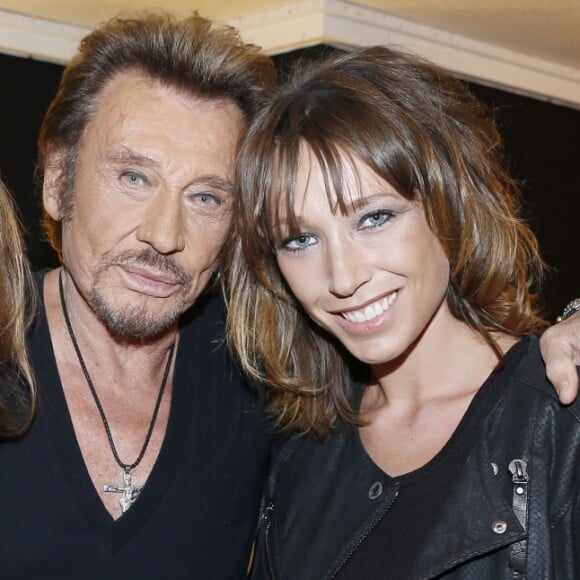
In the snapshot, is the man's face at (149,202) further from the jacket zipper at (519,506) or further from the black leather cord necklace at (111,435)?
the jacket zipper at (519,506)

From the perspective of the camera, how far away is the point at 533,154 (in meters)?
7.50

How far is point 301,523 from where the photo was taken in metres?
2.31

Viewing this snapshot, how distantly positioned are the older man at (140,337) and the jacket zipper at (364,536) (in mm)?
425

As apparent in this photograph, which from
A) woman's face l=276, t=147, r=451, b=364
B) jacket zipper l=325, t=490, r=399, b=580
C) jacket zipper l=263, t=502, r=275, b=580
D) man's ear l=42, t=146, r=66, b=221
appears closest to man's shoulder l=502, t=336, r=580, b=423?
woman's face l=276, t=147, r=451, b=364

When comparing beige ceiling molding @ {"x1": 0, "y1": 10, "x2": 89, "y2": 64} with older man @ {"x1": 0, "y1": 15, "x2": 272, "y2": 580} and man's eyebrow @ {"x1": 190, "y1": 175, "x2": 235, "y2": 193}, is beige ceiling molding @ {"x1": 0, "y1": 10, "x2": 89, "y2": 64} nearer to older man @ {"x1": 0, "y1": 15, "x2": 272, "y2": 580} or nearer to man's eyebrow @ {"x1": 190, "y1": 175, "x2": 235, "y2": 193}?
older man @ {"x1": 0, "y1": 15, "x2": 272, "y2": 580}

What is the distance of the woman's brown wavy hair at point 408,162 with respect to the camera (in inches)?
82.3

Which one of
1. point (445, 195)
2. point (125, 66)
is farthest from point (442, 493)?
point (125, 66)

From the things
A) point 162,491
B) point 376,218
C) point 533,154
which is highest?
point 533,154

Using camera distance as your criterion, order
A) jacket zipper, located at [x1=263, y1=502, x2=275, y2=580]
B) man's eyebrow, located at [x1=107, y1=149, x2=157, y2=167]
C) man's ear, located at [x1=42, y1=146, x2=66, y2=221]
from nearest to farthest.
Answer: jacket zipper, located at [x1=263, y1=502, x2=275, y2=580], man's eyebrow, located at [x1=107, y1=149, x2=157, y2=167], man's ear, located at [x1=42, y1=146, x2=66, y2=221]

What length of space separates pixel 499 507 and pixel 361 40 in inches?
193

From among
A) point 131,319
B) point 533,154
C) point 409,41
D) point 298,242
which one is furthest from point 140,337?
point 533,154

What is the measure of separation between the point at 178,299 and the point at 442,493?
2.81 feet

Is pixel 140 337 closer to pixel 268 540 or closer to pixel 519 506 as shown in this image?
pixel 268 540

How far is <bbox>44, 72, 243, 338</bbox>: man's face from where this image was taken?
7.94 feet
